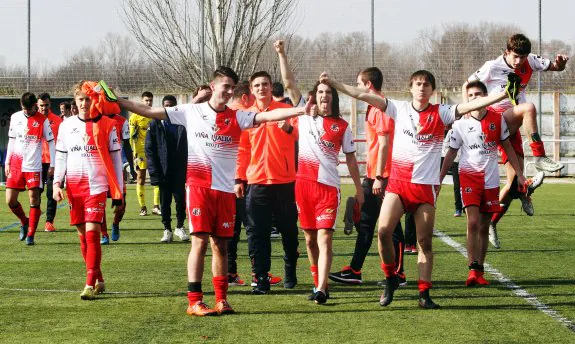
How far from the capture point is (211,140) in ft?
28.8

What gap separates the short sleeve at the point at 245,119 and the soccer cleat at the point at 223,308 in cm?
148

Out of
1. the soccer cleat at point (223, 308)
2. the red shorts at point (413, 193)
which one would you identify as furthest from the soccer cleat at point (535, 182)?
the soccer cleat at point (223, 308)

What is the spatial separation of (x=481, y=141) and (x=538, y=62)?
1.39m

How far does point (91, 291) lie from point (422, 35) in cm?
2264

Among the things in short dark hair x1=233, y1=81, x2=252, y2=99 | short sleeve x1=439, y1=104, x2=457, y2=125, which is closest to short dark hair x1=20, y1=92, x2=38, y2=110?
short dark hair x1=233, y1=81, x2=252, y2=99

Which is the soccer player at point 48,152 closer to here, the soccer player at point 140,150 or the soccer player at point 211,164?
the soccer player at point 140,150

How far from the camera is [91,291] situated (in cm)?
950

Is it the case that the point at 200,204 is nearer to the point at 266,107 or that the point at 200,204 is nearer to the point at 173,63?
the point at 266,107

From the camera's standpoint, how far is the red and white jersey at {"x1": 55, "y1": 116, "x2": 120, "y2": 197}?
32.6 ft

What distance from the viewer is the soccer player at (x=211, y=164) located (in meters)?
8.77

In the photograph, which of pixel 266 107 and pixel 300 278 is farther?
pixel 300 278

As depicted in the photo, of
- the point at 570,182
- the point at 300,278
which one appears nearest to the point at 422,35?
the point at 570,182

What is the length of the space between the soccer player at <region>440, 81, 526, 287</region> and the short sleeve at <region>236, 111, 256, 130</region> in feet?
8.52

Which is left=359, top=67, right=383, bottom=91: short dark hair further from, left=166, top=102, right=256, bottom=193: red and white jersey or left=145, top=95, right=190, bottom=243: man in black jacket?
left=145, top=95, right=190, bottom=243: man in black jacket
